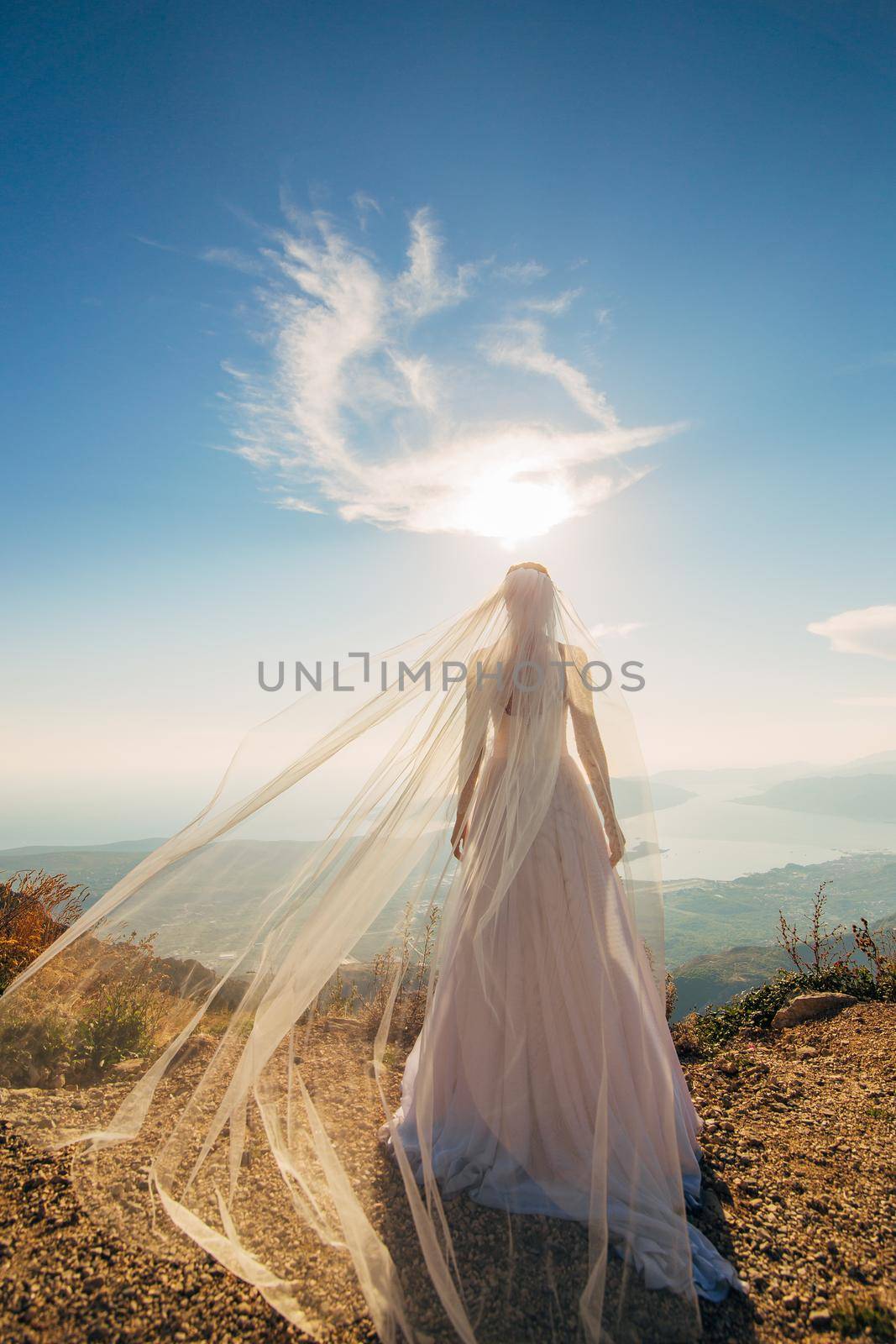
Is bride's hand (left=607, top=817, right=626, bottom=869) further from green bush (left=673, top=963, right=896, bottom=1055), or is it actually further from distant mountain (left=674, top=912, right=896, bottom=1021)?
distant mountain (left=674, top=912, right=896, bottom=1021)

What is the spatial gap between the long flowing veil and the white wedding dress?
0.09ft

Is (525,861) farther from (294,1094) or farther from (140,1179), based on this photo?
(140,1179)

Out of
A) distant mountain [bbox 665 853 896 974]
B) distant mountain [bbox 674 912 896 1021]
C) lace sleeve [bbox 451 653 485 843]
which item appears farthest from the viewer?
distant mountain [bbox 665 853 896 974]

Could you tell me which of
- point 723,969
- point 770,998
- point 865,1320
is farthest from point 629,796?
point 723,969

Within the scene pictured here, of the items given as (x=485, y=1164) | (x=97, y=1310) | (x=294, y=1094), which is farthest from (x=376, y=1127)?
(x=97, y=1310)

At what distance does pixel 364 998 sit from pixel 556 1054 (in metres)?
1.73

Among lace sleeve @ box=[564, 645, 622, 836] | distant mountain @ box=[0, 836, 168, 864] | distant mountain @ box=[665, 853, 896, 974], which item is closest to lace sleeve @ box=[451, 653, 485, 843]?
lace sleeve @ box=[564, 645, 622, 836]

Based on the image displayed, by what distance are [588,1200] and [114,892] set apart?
271 cm

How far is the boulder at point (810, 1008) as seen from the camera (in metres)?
5.34

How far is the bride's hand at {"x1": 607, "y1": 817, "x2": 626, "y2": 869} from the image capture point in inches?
125

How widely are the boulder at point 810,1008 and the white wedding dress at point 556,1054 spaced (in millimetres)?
2848

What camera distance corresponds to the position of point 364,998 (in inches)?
161

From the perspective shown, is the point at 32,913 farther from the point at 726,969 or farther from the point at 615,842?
the point at 726,969

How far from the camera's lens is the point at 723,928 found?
5616 cm
